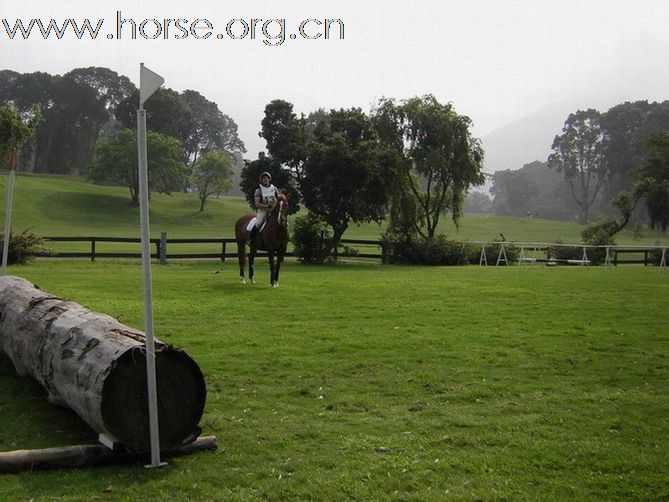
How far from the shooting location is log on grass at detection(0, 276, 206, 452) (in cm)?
565

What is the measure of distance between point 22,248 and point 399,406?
2250cm

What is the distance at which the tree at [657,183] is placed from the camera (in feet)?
128

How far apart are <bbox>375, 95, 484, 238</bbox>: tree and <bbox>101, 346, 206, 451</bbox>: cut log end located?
108ft

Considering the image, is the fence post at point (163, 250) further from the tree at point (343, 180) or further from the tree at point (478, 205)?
the tree at point (478, 205)

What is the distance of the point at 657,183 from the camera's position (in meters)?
41.4

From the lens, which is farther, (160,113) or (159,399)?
(160,113)

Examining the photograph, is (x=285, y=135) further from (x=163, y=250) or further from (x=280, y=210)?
(x=280, y=210)

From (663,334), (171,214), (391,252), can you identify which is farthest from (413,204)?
(171,214)

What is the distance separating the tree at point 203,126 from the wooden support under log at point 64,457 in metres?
95.6

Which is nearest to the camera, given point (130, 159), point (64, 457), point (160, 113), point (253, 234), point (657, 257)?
point (64, 457)

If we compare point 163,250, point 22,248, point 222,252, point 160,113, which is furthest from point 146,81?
point 160,113

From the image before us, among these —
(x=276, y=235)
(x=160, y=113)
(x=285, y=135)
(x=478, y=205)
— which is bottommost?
(x=276, y=235)

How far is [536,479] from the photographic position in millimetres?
5328

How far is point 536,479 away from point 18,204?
211 ft
